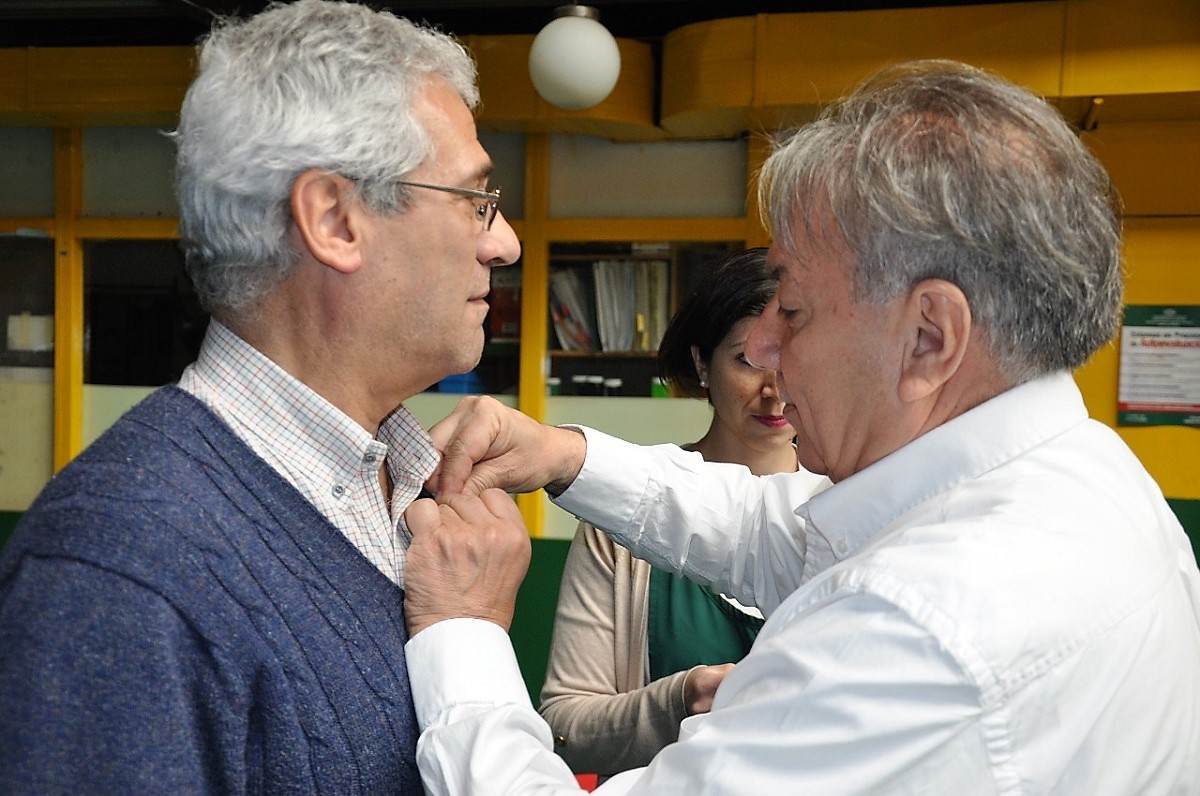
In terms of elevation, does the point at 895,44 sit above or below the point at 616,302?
above

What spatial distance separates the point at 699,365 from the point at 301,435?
1.20 metres

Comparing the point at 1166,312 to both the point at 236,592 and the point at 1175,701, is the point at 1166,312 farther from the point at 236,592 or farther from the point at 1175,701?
the point at 236,592

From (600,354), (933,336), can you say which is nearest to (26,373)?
(600,354)

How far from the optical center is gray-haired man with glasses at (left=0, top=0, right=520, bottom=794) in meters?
1.06

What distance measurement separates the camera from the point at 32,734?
3.37ft

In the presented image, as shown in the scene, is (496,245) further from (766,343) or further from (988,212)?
(988,212)

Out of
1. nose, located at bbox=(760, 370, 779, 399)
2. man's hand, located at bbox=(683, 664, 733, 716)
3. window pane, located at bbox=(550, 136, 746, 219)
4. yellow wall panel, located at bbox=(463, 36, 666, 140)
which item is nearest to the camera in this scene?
man's hand, located at bbox=(683, 664, 733, 716)

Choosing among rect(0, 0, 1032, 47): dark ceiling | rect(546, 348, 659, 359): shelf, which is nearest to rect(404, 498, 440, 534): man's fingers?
rect(546, 348, 659, 359): shelf

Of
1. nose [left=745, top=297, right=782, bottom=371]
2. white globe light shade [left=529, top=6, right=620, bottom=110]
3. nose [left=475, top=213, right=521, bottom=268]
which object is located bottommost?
nose [left=745, top=297, right=782, bottom=371]

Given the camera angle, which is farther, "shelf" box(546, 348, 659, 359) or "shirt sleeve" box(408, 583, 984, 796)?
"shelf" box(546, 348, 659, 359)

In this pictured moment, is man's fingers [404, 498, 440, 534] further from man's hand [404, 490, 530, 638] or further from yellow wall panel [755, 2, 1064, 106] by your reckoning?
yellow wall panel [755, 2, 1064, 106]

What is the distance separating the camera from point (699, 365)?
7.83ft

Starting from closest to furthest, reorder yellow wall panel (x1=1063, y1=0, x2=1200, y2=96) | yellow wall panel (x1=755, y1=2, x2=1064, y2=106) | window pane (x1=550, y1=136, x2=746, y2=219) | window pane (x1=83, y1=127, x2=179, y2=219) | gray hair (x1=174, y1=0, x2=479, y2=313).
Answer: gray hair (x1=174, y1=0, x2=479, y2=313), yellow wall panel (x1=1063, y1=0, x2=1200, y2=96), yellow wall panel (x1=755, y1=2, x2=1064, y2=106), window pane (x1=550, y1=136, x2=746, y2=219), window pane (x1=83, y1=127, x2=179, y2=219)

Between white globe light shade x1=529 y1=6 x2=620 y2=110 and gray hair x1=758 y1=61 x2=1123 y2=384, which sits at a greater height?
white globe light shade x1=529 y1=6 x2=620 y2=110
